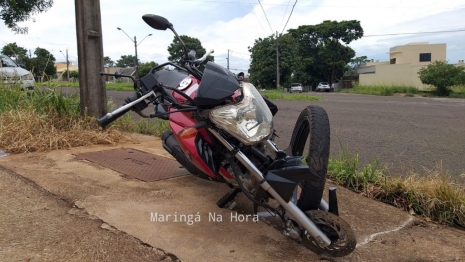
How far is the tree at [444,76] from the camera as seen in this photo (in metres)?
29.8

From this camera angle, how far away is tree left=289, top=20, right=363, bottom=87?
48.2m

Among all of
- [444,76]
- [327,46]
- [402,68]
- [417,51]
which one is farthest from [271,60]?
[417,51]

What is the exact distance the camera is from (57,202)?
9.61 ft

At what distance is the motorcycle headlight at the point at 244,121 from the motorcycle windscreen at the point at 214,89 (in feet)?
0.25

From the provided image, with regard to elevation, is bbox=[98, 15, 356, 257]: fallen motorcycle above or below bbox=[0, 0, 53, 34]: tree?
below

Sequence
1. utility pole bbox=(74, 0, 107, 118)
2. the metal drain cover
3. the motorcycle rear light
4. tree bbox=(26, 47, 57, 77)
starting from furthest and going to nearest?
tree bbox=(26, 47, 57, 77) → utility pole bbox=(74, 0, 107, 118) → the metal drain cover → the motorcycle rear light

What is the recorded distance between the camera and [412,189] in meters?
3.31

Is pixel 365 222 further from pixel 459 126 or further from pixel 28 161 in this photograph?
pixel 459 126

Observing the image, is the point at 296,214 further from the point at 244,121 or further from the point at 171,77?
the point at 171,77

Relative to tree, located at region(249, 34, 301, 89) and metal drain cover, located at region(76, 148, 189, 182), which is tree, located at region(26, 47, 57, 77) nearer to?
metal drain cover, located at region(76, 148, 189, 182)

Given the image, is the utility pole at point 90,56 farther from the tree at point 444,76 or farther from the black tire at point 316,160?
the tree at point 444,76

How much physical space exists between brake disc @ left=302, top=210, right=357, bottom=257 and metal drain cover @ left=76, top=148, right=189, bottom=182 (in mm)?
1922

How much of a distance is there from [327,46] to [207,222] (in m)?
49.8

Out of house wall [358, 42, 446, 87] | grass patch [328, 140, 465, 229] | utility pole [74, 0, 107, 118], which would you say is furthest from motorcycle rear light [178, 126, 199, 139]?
house wall [358, 42, 446, 87]
